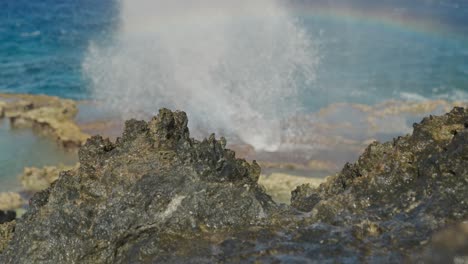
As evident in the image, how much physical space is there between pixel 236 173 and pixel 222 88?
26.4 metres

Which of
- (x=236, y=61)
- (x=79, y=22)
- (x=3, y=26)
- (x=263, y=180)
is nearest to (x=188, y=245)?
(x=263, y=180)

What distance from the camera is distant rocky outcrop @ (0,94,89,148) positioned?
2438 centimetres

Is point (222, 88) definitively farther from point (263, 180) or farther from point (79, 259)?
point (79, 259)

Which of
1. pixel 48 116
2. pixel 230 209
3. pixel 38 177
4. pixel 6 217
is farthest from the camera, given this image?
pixel 48 116

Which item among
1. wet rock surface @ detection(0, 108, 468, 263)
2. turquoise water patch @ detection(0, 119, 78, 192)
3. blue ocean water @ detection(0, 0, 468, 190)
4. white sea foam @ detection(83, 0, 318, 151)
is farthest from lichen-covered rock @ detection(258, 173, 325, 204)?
wet rock surface @ detection(0, 108, 468, 263)

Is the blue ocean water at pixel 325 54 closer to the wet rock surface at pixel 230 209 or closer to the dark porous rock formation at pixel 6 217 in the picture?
the dark porous rock formation at pixel 6 217

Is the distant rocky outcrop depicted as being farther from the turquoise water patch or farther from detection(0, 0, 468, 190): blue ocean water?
detection(0, 0, 468, 190): blue ocean water

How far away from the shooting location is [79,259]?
172 inches

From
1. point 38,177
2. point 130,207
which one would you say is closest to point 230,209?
point 130,207

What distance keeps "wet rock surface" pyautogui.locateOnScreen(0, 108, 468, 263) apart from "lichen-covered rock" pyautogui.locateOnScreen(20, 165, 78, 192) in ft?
47.2

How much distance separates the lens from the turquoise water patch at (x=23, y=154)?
20.3m

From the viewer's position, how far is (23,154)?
901 inches

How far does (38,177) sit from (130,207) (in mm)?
16008

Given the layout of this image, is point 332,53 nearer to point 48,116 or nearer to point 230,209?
point 48,116
